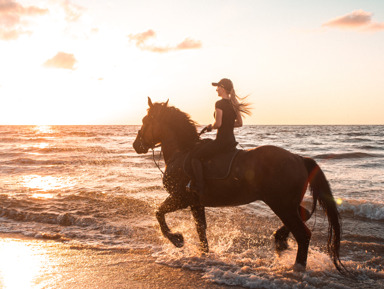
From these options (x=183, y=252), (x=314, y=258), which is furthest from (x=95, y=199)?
(x=314, y=258)

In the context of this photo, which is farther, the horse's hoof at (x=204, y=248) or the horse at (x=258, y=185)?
the horse's hoof at (x=204, y=248)

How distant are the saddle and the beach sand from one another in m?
1.57

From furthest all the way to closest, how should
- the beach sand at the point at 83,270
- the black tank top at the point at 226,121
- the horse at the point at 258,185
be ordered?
the black tank top at the point at 226,121 < the horse at the point at 258,185 < the beach sand at the point at 83,270

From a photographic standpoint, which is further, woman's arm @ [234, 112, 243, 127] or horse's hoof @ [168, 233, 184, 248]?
horse's hoof @ [168, 233, 184, 248]

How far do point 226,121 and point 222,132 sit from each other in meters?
0.19

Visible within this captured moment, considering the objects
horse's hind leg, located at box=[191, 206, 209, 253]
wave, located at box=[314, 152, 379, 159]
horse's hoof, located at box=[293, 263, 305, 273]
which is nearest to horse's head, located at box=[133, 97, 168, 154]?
horse's hind leg, located at box=[191, 206, 209, 253]

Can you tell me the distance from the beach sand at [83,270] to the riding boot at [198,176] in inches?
51.6

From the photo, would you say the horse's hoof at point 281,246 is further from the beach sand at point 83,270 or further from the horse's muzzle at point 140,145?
the horse's muzzle at point 140,145

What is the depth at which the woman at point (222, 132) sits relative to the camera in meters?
5.25

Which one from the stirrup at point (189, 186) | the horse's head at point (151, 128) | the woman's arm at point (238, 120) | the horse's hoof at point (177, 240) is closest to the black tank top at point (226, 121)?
the woman's arm at point (238, 120)

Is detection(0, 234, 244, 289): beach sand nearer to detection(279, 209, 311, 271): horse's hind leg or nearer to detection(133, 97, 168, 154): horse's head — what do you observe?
detection(279, 209, 311, 271): horse's hind leg

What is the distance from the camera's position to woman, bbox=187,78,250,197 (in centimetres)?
Result: 525

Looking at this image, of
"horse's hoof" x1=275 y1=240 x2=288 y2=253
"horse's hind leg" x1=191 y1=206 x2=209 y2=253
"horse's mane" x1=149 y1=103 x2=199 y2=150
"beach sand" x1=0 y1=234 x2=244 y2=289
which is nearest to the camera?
"beach sand" x1=0 y1=234 x2=244 y2=289

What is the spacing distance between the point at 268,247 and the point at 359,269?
5.76ft
